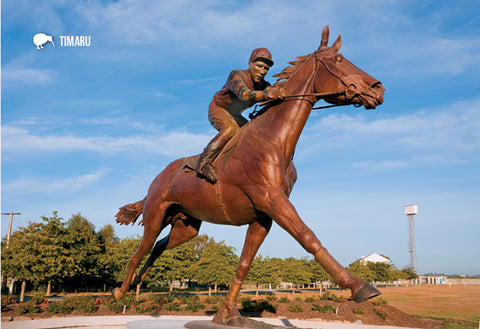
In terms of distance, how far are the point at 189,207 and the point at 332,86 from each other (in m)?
2.97

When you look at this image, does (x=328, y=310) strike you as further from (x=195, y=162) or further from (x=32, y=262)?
(x=32, y=262)

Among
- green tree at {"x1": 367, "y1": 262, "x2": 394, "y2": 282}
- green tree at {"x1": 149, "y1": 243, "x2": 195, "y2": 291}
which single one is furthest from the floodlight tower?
green tree at {"x1": 149, "y1": 243, "x2": 195, "y2": 291}

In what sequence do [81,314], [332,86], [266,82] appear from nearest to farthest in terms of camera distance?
[332,86] < [266,82] < [81,314]

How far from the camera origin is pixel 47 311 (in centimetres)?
1446

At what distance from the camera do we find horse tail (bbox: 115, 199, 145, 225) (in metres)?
7.48

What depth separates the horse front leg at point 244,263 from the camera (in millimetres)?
6160

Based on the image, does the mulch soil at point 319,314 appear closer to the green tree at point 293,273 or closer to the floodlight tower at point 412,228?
the green tree at point 293,273

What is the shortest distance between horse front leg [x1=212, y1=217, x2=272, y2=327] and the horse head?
2200 millimetres

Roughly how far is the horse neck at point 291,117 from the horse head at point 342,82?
0.51ft

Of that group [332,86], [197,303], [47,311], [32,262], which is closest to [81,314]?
[47,311]

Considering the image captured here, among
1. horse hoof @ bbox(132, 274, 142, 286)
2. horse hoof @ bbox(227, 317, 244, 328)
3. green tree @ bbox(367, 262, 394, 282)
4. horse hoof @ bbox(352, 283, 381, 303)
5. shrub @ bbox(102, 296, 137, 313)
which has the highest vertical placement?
horse hoof @ bbox(352, 283, 381, 303)

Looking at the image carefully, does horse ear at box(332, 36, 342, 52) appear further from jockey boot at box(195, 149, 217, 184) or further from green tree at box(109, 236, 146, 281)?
green tree at box(109, 236, 146, 281)

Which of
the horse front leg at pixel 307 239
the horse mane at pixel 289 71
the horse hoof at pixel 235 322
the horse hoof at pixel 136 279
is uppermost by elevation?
the horse mane at pixel 289 71

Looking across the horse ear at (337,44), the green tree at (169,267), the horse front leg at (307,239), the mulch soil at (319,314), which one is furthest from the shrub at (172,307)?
the green tree at (169,267)
